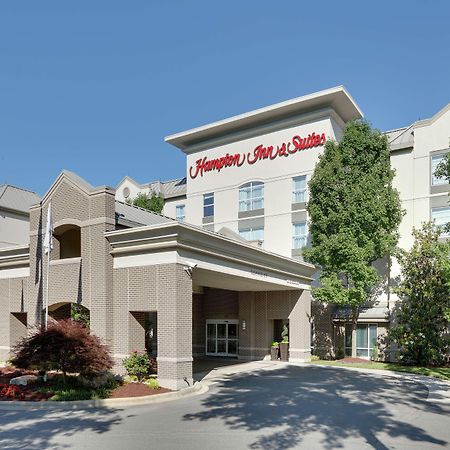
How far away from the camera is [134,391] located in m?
15.3

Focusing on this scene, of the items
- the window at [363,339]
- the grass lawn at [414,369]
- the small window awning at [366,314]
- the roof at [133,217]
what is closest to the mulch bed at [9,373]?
the roof at [133,217]

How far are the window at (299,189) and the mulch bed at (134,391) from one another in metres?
21.3

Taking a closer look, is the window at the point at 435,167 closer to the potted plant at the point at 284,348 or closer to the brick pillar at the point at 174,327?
the potted plant at the point at 284,348

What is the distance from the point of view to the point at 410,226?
3059 centimetres

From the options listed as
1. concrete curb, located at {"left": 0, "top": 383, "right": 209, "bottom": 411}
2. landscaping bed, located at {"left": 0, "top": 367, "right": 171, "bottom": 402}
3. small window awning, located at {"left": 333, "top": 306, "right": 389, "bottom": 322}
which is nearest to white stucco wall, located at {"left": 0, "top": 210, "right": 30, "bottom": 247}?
landscaping bed, located at {"left": 0, "top": 367, "right": 171, "bottom": 402}

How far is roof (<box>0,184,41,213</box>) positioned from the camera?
3681cm

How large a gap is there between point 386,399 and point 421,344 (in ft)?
39.2

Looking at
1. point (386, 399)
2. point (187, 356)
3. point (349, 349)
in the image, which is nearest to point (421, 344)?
point (349, 349)

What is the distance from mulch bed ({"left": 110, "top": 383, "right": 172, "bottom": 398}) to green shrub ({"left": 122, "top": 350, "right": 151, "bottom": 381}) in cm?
51

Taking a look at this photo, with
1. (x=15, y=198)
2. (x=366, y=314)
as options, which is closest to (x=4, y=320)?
(x=15, y=198)

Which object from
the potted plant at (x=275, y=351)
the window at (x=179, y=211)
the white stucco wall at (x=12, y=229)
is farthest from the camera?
the window at (x=179, y=211)

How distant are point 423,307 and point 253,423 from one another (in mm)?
17693

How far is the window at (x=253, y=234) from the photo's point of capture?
3644 centimetres

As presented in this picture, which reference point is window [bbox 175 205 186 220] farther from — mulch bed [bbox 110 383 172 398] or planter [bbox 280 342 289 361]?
mulch bed [bbox 110 383 172 398]
